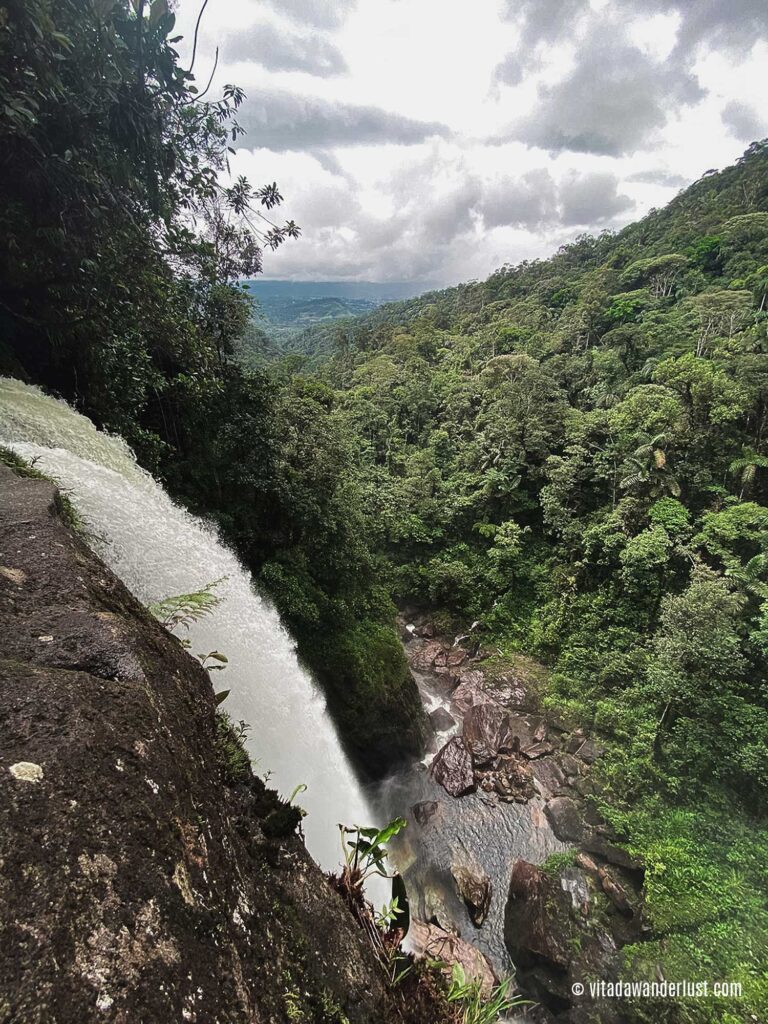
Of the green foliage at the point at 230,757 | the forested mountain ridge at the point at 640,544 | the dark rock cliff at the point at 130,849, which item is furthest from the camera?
the forested mountain ridge at the point at 640,544

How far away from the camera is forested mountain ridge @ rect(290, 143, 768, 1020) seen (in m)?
10.7

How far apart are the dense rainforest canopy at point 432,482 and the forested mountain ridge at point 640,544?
0.30ft

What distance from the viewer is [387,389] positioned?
3694cm

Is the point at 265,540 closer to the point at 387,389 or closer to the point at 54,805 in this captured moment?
the point at 54,805

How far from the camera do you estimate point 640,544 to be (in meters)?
15.6

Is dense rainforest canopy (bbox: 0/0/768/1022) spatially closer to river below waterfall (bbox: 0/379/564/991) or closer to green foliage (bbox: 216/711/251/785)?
river below waterfall (bbox: 0/379/564/991)

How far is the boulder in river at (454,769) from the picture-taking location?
39.5ft

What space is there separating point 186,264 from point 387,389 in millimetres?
29340

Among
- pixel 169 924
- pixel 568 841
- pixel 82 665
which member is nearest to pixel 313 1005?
pixel 169 924

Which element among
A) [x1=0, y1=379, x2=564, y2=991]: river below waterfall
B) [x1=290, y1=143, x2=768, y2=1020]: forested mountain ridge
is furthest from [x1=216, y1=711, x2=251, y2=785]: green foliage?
[x1=290, y1=143, x2=768, y2=1020]: forested mountain ridge

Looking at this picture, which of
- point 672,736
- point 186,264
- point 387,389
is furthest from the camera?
point 387,389

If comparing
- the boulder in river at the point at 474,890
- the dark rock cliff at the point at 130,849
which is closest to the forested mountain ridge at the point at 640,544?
the boulder in river at the point at 474,890

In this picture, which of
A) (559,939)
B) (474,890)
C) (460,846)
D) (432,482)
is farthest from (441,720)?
(432,482)

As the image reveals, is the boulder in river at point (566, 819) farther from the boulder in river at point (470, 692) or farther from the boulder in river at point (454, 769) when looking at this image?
the boulder in river at point (470, 692)
